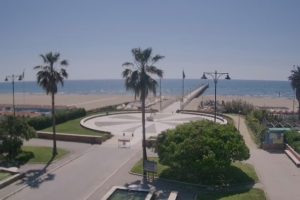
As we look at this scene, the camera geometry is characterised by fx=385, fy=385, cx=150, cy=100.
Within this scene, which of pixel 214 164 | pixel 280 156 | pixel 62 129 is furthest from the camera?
pixel 62 129

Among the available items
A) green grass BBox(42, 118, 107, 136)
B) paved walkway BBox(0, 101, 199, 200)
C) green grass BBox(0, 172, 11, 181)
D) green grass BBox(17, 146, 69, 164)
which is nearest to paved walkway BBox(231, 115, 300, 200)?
paved walkway BBox(0, 101, 199, 200)

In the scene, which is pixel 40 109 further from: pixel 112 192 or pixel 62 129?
pixel 112 192

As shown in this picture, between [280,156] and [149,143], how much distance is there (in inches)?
399

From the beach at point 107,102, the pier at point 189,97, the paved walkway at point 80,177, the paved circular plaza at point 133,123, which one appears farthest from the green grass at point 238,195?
the beach at point 107,102

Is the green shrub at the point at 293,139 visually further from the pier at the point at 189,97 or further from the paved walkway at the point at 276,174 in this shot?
the pier at the point at 189,97

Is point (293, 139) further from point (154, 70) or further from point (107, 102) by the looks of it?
point (107, 102)

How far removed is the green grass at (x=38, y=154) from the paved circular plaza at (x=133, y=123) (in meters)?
7.37

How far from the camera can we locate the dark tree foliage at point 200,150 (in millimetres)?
20375

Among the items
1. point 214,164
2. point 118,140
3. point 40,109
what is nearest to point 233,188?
point 214,164

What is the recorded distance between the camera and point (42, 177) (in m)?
23.2

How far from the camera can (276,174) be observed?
2352 cm

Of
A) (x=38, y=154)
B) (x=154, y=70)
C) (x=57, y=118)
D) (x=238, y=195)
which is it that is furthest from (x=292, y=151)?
(x=57, y=118)

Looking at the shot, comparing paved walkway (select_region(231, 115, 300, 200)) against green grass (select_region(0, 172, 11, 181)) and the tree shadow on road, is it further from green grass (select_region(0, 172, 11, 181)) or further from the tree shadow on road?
green grass (select_region(0, 172, 11, 181))

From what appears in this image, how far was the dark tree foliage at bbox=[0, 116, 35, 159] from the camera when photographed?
26688mm
